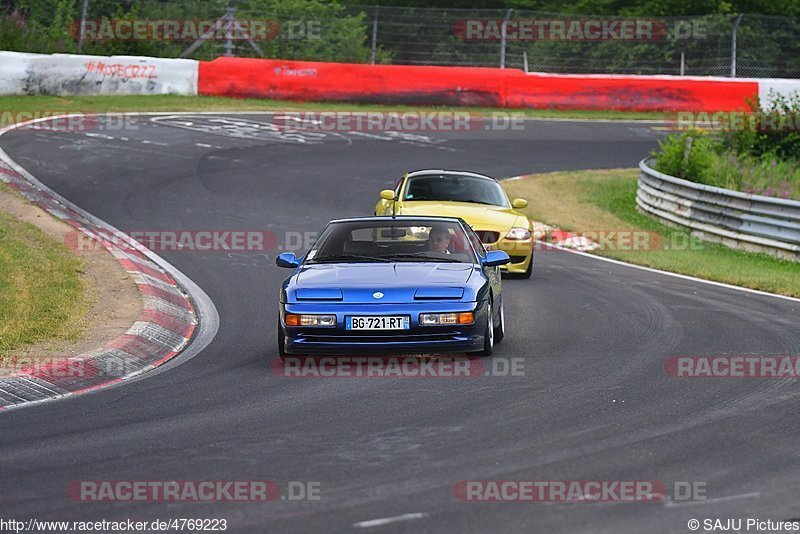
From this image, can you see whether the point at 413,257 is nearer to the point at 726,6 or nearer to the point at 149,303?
the point at 149,303

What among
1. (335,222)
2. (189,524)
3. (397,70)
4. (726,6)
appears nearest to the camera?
(189,524)

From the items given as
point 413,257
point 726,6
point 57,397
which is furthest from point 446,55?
point 57,397

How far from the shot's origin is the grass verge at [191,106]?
29391 mm

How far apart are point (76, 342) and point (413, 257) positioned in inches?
116

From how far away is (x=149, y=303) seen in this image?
12953 millimetres

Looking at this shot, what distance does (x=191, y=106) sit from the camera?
31984 mm

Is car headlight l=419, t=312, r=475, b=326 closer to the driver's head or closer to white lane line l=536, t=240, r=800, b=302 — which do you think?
the driver's head

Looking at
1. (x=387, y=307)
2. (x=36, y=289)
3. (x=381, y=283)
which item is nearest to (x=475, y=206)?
(x=36, y=289)

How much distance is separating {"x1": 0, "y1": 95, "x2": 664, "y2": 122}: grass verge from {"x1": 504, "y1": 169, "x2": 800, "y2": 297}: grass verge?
733 cm

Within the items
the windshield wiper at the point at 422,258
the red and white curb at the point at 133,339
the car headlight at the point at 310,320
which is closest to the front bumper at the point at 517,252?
the red and white curb at the point at 133,339

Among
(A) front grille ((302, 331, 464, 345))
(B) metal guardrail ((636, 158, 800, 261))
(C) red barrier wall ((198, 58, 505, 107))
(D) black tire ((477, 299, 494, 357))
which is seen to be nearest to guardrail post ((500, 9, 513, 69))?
(C) red barrier wall ((198, 58, 505, 107))

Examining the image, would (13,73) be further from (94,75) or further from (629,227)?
(629,227)

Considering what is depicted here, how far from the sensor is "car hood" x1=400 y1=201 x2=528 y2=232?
1595 centimetres

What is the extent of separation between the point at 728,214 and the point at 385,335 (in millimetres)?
11708
